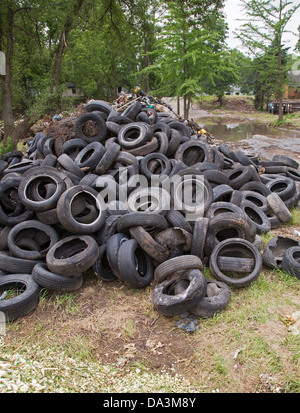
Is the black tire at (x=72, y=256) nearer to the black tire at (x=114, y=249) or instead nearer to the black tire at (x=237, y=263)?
the black tire at (x=114, y=249)

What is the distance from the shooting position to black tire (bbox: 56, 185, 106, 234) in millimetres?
4730

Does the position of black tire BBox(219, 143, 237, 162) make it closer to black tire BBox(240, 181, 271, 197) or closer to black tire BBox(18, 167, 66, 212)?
black tire BBox(240, 181, 271, 197)

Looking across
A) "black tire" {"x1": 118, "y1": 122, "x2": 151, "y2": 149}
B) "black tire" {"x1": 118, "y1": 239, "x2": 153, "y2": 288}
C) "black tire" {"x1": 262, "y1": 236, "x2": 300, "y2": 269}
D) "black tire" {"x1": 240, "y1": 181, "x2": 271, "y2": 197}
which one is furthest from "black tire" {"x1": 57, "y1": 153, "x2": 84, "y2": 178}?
"black tire" {"x1": 262, "y1": 236, "x2": 300, "y2": 269}

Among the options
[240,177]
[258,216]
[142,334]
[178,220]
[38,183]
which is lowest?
[142,334]

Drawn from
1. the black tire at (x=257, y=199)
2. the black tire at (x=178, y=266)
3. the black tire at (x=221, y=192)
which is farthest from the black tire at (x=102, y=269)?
the black tire at (x=257, y=199)

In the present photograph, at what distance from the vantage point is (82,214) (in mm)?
5379

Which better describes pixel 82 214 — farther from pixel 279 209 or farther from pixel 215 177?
pixel 279 209

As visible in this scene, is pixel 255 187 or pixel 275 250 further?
pixel 255 187

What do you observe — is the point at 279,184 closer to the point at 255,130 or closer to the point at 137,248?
the point at 137,248

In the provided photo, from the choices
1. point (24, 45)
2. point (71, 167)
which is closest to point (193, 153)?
point (71, 167)

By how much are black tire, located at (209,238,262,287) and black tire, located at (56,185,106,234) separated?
81.1 inches

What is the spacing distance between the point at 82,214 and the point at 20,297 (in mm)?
1841

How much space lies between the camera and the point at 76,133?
287 inches


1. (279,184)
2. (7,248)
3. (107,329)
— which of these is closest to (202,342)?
(107,329)
